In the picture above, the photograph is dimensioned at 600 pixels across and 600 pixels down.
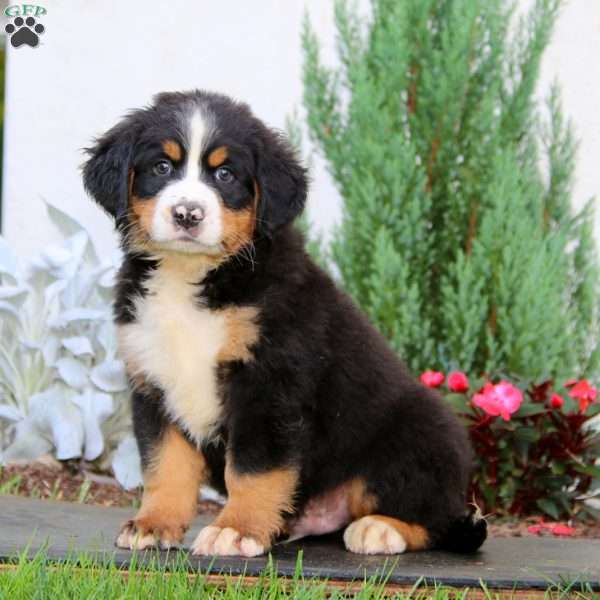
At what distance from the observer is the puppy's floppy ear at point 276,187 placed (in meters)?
3.84

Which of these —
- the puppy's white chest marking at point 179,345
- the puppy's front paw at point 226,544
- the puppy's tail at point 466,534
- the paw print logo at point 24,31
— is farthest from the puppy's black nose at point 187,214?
the paw print logo at point 24,31

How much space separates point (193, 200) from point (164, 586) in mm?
1164

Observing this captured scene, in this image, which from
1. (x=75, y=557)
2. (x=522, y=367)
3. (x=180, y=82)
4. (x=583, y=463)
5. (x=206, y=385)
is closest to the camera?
(x=75, y=557)

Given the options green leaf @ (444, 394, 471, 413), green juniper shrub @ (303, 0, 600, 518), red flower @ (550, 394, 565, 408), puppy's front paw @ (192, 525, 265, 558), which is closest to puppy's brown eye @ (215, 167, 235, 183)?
puppy's front paw @ (192, 525, 265, 558)

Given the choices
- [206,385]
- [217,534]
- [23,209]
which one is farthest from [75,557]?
[23,209]

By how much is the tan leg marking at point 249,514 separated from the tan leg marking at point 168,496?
14cm

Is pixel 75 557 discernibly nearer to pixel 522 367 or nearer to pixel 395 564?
pixel 395 564

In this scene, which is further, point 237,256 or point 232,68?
point 232,68

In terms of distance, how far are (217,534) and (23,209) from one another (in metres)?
4.27

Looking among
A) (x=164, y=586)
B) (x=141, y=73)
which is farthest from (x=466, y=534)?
(x=141, y=73)

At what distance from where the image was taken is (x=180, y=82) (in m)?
7.35

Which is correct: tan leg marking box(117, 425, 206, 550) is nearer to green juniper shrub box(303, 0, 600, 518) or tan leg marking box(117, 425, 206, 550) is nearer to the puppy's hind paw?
the puppy's hind paw

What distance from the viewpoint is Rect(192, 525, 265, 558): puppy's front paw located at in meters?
3.64

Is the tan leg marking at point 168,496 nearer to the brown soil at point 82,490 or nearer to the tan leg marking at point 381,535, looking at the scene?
the tan leg marking at point 381,535
